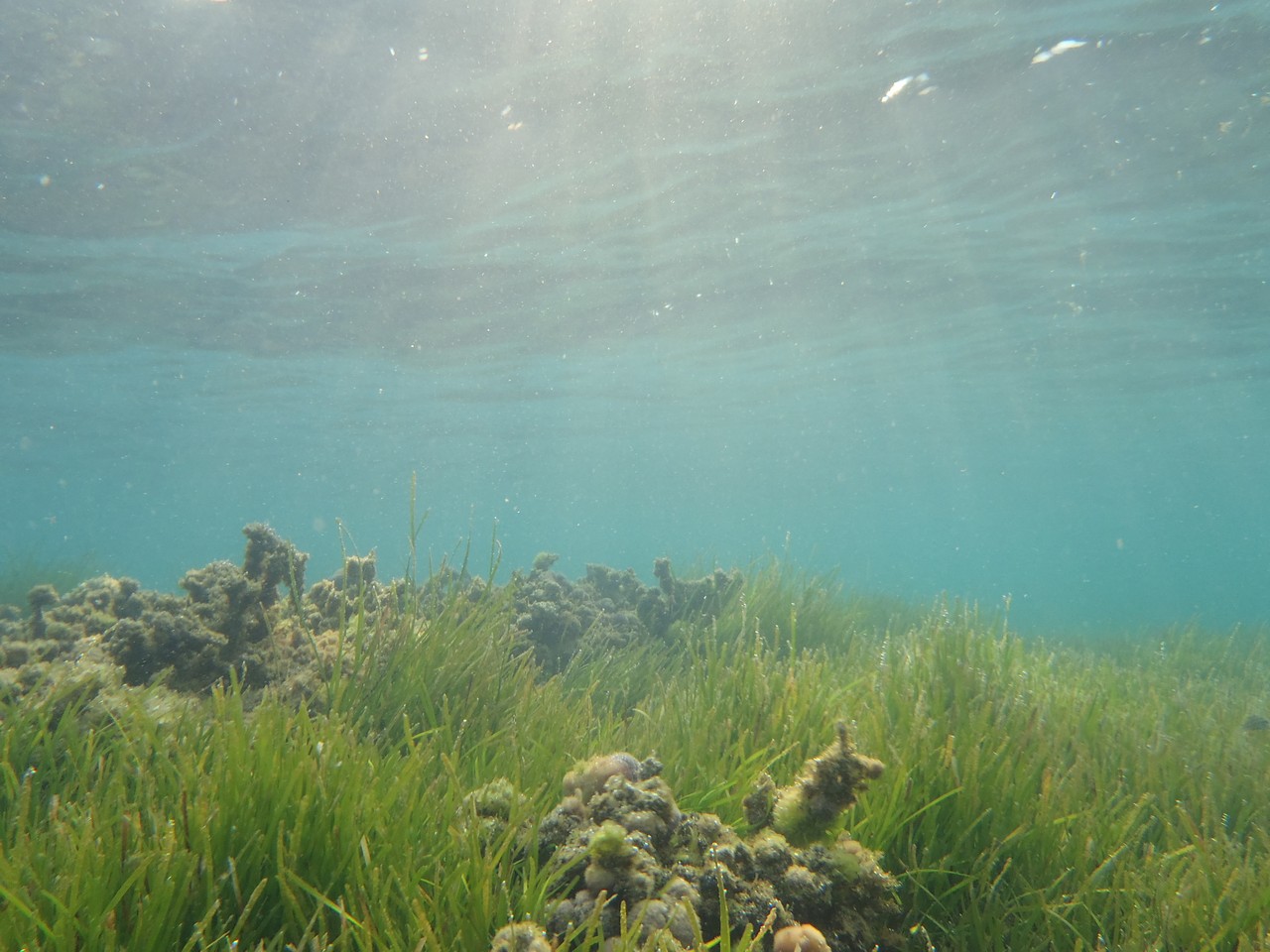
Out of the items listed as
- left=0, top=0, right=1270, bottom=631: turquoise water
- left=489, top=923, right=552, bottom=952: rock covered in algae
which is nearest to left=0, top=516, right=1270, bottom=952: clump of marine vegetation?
left=489, top=923, right=552, bottom=952: rock covered in algae

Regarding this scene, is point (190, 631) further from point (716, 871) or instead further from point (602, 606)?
point (602, 606)

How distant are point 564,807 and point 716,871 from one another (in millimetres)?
670

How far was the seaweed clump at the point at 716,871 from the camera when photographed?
239 centimetres

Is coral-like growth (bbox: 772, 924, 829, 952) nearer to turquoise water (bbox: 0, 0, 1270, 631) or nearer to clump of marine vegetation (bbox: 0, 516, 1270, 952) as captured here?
clump of marine vegetation (bbox: 0, 516, 1270, 952)

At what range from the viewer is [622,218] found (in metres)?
19.5

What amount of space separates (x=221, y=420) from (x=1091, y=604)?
50.9 m

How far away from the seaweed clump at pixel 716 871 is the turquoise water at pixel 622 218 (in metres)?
3.59

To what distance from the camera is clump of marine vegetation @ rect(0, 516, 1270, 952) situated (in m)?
2.36

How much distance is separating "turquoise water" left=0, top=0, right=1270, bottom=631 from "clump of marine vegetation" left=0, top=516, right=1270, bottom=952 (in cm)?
212

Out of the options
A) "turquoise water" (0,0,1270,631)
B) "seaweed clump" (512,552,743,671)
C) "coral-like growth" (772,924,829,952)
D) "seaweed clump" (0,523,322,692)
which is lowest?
"seaweed clump" (512,552,743,671)

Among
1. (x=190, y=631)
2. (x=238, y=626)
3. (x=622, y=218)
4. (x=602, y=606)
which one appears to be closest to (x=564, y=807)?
(x=190, y=631)

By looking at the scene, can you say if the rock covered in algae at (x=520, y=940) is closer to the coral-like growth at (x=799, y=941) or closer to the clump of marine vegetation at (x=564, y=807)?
the clump of marine vegetation at (x=564, y=807)

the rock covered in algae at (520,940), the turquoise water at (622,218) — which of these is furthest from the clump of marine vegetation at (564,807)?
the turquoise water at (622,218)

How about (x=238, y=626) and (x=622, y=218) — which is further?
(x=622, y=218)
